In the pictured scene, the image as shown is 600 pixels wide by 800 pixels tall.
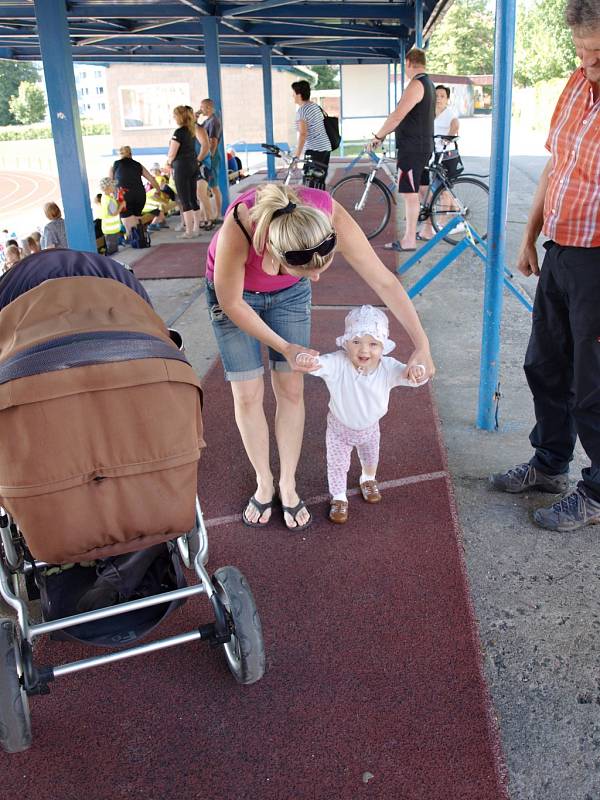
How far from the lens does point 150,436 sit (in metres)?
2.19

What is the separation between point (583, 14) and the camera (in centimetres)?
257

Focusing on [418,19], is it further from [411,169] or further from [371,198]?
[411,169]

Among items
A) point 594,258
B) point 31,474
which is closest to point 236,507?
point 31,474

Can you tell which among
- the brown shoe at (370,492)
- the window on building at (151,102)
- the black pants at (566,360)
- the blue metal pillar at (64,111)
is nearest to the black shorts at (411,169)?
the blue metal pillar at (64,111)

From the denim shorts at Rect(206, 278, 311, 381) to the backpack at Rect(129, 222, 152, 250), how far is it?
8.30 meters

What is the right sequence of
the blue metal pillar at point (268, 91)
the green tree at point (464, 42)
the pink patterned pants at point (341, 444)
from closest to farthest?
1. the pink patterned pants at point (341, 444)
2. the blue metal pillar at point (268, 91)
3. the green tree at point (464, 42)

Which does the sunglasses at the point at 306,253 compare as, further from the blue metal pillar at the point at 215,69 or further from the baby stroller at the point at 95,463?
the blue metal pillar at the point at 215,69

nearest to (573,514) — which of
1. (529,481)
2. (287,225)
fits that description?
(529,481)

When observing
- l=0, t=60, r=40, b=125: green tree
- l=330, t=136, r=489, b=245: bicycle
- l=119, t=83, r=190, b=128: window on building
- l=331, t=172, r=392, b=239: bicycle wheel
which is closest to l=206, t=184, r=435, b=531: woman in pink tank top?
l=330, t=136, r=489, b=245: bicycle

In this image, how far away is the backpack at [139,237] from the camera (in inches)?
432

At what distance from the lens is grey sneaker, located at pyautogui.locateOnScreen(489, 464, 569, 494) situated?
11.8 ft

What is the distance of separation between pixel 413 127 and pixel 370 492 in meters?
5.57

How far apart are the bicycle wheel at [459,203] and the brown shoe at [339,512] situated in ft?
18.2

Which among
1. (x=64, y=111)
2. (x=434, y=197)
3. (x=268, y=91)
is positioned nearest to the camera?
(x=64, y=111)
